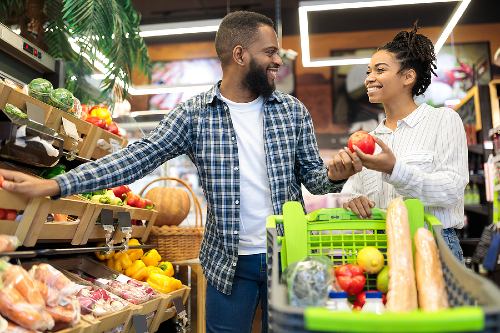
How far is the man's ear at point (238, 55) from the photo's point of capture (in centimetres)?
237

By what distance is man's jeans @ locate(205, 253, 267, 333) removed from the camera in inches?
83.9

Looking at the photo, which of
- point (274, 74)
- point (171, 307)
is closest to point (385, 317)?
point (274, 74)

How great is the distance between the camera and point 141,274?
128 inches

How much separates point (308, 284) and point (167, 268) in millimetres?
2357

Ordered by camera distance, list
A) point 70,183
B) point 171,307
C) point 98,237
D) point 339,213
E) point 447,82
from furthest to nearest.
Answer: point 447,82 → point 171,307 → point 98,237 → point 70,183 → point 339,213

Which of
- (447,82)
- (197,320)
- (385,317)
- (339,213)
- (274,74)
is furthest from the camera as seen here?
(447,82)

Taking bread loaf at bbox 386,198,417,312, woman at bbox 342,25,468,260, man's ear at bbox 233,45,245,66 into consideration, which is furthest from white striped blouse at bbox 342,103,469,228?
man's ear at bbox 233,45,245,66

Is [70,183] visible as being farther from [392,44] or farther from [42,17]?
[42,17]

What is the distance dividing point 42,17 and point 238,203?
254cm

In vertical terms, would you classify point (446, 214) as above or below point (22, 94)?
below

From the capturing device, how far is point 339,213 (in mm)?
1806

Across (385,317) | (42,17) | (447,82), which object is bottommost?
(385,317)

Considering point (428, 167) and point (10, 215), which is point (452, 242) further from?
point (10, 215)

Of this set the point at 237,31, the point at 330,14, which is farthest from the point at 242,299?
the point at 330,14
